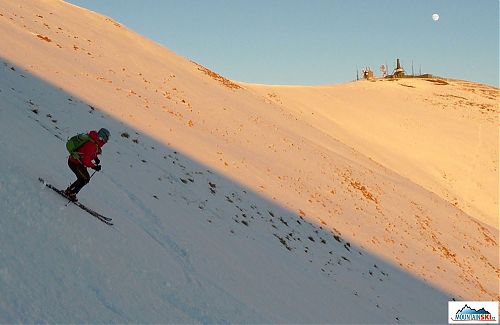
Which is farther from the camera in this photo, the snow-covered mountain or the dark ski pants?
the dark ski pants

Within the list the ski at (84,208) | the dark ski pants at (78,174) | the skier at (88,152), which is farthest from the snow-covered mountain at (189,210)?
the skier at (88,152)

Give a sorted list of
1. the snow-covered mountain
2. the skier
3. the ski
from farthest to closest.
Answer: the ski → the skier → the snow-covered mountain

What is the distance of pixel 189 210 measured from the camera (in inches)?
518

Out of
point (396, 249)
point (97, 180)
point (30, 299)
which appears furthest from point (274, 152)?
point (30, 299)

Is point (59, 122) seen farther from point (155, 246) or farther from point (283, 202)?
point (283, 202)

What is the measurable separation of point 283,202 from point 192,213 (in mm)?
6178

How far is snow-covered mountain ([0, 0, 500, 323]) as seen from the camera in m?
7.66

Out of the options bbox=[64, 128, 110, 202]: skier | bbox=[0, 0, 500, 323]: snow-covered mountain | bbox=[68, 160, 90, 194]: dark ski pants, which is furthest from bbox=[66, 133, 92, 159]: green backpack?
bbox=[0, 0, 500, 323]: snow-covered mountain

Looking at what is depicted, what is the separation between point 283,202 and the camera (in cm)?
1852

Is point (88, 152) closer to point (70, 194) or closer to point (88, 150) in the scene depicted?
point (88, 150)

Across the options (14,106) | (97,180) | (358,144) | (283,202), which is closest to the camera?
(97,180)

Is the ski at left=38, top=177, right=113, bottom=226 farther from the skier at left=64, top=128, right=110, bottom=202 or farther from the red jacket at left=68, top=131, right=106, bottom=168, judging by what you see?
the red jacket at left=68, top=131, right=106, bottom=168

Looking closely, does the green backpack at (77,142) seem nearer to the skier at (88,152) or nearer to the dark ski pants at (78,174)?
the skier at (88,152)

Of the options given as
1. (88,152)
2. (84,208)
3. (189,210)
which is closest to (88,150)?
(88,152)
